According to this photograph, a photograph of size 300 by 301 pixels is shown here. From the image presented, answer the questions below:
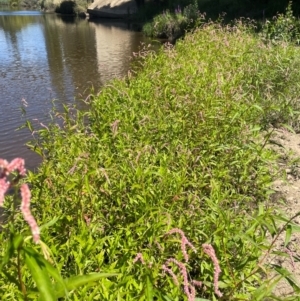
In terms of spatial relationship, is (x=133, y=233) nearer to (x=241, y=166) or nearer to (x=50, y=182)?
(x=50, y=182)

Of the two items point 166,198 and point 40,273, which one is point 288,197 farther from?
point 40,273

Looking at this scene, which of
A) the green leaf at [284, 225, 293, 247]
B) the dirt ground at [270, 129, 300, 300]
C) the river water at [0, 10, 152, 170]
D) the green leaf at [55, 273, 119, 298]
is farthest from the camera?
the river water at [0, 10, 152, 170]

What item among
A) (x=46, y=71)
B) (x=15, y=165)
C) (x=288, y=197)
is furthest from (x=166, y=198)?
(x=46, y=71)

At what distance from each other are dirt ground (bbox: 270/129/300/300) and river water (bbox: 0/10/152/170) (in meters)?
3.26

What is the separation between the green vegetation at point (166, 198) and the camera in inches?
101

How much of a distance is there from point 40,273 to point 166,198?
231 cm

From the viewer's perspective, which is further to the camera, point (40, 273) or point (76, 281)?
point (76, 281)

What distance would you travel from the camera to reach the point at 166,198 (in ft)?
11.4

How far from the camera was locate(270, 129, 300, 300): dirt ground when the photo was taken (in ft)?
10.3

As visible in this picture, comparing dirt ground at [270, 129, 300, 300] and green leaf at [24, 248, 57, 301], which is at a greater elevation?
green leaf at [24, 248, 57, 301]

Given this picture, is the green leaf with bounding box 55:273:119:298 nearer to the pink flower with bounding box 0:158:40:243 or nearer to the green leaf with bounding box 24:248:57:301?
the green leaf with bounding box 24:248:57:301

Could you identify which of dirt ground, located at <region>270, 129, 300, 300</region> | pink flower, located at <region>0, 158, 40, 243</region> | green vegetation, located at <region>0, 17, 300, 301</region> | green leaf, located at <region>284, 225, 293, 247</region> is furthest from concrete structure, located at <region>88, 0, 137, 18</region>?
pink flower, located at <region>0, 158, 40, 243</region>

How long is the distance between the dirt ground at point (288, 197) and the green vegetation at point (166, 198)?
0.43 feet

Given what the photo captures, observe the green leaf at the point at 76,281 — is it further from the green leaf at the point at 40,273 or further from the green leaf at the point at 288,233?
the green leaf at the point at 288,233
